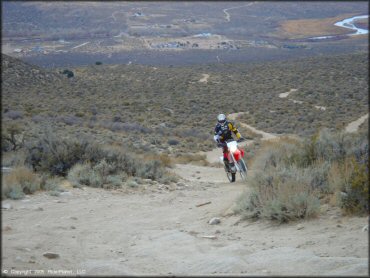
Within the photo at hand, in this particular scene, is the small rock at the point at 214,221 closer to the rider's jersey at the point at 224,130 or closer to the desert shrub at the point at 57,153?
the rider's jersey at the point at 224,130

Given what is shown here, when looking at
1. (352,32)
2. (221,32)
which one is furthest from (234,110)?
(221,32)

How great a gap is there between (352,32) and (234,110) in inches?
3232

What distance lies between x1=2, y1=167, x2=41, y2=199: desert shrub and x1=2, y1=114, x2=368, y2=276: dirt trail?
21cm

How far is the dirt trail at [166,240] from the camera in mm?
4871

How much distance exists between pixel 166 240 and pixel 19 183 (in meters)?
4.12

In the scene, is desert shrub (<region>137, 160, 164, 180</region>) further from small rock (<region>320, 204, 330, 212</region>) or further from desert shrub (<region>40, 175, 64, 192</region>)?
small rock (<region>320, 204, 330, 212</region>)

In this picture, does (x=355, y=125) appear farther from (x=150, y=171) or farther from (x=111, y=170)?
(x=111, y=170)

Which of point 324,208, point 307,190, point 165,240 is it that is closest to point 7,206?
point 165,240

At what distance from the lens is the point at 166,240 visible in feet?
21.2

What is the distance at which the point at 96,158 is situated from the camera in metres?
11.9

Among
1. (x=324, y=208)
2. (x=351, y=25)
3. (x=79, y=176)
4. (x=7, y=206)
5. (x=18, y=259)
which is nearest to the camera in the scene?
(x=18, y=259)

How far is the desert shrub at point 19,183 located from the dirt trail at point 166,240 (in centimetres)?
21

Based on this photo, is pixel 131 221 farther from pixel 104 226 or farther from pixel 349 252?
pixel 349 252

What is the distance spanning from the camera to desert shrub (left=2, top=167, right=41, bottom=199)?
857 cm
